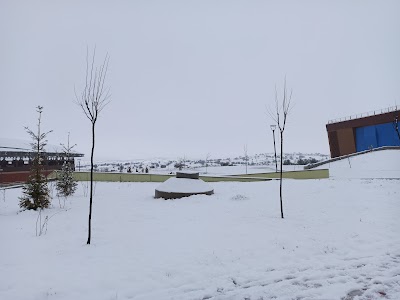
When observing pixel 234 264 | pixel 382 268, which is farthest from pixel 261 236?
pixel 382 268

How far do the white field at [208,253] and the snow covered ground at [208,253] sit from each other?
23 millimetres

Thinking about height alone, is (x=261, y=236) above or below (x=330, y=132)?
below


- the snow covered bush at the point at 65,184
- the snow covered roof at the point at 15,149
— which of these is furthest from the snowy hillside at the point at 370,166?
the snow covered roof at the point at 15,149

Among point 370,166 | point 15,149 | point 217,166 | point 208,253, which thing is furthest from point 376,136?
point 15,149

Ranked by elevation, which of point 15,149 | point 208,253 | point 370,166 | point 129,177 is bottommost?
point 208,253

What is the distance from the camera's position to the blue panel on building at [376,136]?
41.0 meters

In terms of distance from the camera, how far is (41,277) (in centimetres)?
539

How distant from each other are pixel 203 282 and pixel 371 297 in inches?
110

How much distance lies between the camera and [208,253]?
667 cm

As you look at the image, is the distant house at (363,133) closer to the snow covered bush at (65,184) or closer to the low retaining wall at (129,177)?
the low retaining wall at (129,177)

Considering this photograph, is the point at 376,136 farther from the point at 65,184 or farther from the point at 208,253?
the point at 208,253

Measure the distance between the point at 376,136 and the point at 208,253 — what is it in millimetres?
45270

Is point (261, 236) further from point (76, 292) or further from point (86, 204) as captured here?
point (86, 204)

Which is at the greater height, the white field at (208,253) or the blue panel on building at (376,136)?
the blue panel on building at (376,136)
